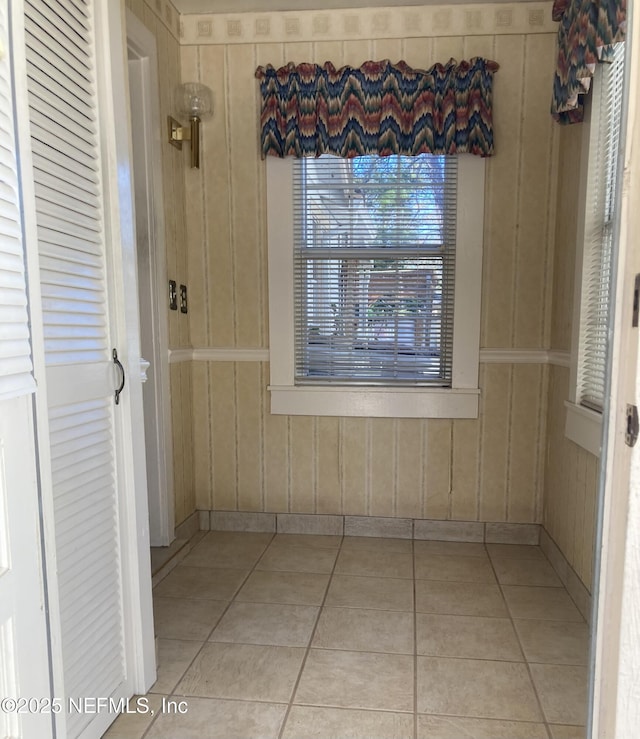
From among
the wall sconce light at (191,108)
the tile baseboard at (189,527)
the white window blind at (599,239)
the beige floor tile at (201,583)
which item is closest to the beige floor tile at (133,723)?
the beige floor tile at (201,583)

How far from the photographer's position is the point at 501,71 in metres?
2.70

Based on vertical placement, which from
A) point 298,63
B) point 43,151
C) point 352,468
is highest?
point 298,63

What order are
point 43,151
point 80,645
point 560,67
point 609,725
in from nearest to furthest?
point 609,725 < point 43,151 < point 80,645 < point 560,67

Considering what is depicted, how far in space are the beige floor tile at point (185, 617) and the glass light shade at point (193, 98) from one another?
233 centimetres

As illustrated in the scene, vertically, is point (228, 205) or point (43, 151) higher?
point (228, 205)

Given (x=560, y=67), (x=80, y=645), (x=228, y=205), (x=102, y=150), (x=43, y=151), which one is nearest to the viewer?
(x=43, y=151)

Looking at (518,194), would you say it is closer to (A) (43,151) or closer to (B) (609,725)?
(A) (43,151)

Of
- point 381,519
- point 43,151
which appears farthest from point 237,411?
point 43,151

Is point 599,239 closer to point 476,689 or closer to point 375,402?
point 375,402

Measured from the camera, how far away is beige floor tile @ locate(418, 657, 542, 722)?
162 cm

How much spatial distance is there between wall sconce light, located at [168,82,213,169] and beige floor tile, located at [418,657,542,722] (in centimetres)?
256

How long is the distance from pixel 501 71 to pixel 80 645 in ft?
9.65

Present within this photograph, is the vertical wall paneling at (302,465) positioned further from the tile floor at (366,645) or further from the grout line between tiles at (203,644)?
the grout line between tiles at (203,644)

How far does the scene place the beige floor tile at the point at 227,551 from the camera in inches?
105
